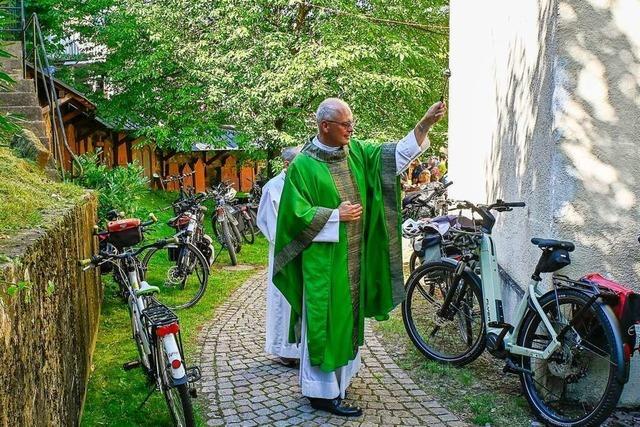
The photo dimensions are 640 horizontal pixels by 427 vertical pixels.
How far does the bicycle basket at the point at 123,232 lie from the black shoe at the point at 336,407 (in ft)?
6.23

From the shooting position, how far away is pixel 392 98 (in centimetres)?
1422

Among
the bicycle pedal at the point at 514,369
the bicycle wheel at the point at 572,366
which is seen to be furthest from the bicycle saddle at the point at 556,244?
the bicycle pedal at the point at 514,369

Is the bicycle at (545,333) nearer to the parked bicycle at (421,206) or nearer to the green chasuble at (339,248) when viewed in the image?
the green chasuble at (339,248)

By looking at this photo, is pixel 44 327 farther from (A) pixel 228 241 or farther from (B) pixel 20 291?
(A) pixel 228 241

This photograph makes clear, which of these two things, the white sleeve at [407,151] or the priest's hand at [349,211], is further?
the white sleeve at [407,151]

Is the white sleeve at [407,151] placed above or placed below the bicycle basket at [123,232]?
above

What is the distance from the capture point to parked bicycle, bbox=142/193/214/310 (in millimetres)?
8297

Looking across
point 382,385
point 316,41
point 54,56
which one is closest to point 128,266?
point 382,385

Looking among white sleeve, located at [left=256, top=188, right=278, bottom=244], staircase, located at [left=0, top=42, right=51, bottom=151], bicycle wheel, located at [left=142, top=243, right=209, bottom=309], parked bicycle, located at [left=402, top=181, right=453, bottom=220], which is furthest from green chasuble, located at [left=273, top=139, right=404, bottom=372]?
parked bicycle, located at [left=402, top=181, right=453, bottom=220]

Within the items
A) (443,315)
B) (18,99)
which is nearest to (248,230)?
(18,99)

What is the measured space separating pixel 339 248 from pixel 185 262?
444 centimetres

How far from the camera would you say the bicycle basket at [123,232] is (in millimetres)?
5215

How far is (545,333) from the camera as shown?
4.46 meters

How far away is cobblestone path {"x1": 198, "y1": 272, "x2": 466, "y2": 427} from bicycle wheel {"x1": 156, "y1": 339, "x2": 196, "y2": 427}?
Result: 433mm
